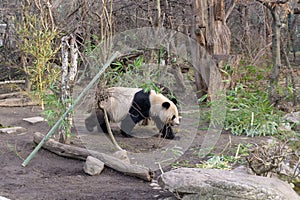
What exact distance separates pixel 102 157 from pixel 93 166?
21 centimetres

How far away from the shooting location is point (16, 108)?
8.43 metres

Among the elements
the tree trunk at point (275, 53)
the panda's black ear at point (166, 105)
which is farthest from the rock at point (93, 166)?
the tree trunk at point (275, 53)

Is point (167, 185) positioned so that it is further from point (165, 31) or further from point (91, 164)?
point (165, 31)

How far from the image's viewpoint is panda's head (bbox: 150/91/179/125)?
6.43 meters

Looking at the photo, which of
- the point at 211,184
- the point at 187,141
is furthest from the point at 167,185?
the point at 187,141

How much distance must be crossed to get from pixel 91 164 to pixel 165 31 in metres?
4.56

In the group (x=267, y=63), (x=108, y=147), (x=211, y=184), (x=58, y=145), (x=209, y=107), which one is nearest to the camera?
(x=211, y=184)

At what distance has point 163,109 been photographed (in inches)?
254

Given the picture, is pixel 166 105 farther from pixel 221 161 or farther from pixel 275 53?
pixel 275 53

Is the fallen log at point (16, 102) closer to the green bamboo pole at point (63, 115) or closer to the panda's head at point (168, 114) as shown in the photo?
the panda's head at point (168, 114)

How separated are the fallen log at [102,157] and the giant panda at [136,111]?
1272 millimetres

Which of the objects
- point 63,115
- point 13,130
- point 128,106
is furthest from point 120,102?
point 13,130

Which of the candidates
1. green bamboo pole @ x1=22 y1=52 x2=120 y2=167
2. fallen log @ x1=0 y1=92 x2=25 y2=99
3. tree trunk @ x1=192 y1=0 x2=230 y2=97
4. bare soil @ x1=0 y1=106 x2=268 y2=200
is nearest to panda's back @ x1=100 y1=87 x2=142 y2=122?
bare soil @ x1=0 y1=106 x2=268 y2=200

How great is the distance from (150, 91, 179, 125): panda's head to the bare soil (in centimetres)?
74
